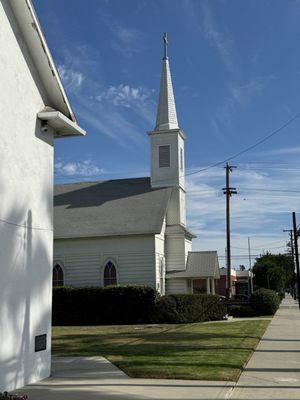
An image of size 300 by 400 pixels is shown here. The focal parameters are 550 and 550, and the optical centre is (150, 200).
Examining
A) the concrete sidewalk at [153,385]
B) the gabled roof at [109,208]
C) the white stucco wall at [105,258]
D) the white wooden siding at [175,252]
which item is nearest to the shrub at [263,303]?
the white wooden siding at [175,252]

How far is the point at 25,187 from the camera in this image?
1060 cm

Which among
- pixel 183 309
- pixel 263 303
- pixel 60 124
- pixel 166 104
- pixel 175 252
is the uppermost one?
pixel 166 104

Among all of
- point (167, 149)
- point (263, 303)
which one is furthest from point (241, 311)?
point (167, 149)

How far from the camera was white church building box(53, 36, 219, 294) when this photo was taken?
34.9 meters

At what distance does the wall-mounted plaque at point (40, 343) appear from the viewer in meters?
10.8

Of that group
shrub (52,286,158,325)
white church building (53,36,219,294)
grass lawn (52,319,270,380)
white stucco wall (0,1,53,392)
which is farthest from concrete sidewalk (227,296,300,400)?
white church building (53,36,219,294)

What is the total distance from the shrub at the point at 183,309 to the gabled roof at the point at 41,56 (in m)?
19.4

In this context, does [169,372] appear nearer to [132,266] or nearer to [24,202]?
[24,202]

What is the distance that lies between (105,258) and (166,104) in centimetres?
1380

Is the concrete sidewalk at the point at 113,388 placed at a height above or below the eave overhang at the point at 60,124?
below

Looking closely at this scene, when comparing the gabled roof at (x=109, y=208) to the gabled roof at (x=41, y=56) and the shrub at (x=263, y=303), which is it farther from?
the gabled roof at (x=41, y=56)

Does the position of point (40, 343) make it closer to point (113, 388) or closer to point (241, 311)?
point (113, 388)

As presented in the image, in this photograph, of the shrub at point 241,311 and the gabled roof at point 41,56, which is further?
the shrub at point 241,311

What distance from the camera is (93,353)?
1570cm
